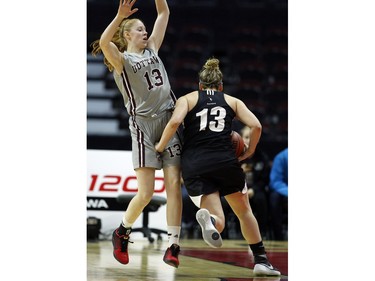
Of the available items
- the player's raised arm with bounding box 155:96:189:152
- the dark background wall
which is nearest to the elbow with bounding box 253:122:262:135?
the player's raised arm with bounding box 155:96:189:152

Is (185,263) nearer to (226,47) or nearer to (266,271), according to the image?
(266,271)

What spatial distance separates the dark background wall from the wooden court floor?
4216 mm

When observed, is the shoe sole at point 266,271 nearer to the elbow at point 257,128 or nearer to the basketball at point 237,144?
the basketball at point 237,144

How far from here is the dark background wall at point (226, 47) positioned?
12.0 meters

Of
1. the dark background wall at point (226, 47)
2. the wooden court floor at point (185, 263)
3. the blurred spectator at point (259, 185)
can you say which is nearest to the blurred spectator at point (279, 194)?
the blurred spectator at point (259, 185)

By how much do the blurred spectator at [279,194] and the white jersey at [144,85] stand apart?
3.54 meters

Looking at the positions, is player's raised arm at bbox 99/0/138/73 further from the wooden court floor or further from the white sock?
the wooden court floor

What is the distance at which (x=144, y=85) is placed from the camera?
5074 mm

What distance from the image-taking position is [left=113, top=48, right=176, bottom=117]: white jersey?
16.6ft

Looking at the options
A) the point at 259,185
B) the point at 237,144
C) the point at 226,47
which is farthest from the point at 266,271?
the point at 226,47
